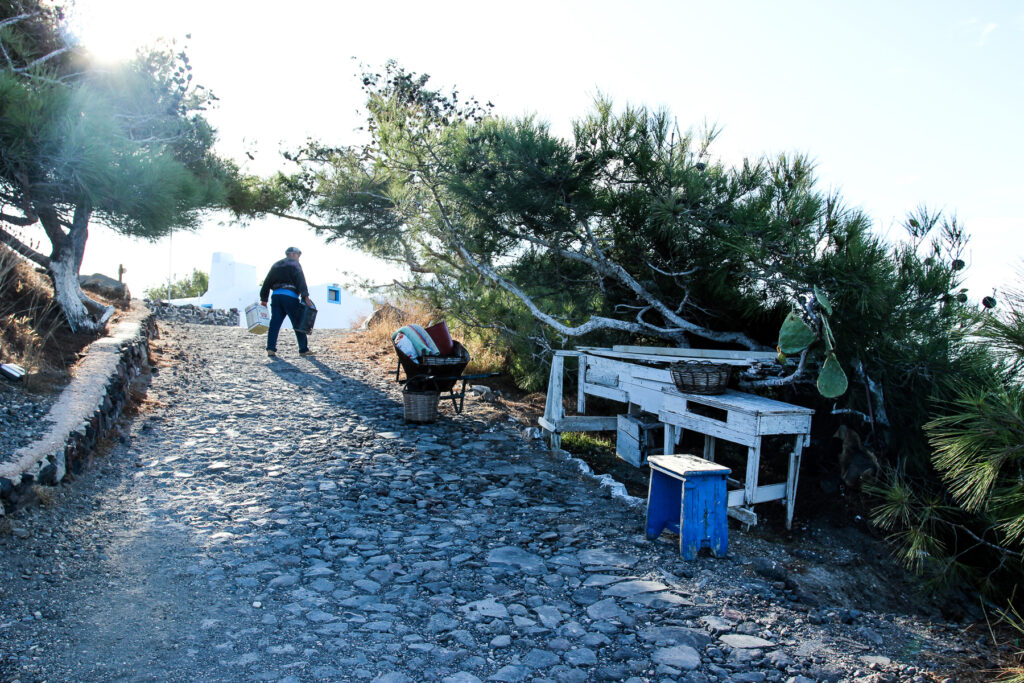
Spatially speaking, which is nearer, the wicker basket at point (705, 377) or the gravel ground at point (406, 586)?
the gravel ground at point (406, 586)

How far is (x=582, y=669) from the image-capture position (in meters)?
3.08

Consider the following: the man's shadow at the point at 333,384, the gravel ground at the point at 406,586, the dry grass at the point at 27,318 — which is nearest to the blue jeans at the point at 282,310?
the man's shadow at the point at 333,384

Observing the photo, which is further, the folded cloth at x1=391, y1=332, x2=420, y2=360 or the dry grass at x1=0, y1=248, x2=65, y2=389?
the folded cloth at x1=391, y1=332, x2=420, y2=360

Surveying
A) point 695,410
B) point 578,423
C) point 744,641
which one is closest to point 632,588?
point 744,641

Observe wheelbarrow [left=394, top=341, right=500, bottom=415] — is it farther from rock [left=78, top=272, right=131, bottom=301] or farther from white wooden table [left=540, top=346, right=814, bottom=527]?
rock [left=78, top=272, right=131, bottom=301]

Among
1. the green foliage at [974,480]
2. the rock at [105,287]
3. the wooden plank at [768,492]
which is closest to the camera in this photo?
the green foliage at [974,480]

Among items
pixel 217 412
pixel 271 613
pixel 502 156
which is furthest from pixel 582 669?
pixel 217 412

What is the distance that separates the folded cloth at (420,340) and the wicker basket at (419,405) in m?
0.42

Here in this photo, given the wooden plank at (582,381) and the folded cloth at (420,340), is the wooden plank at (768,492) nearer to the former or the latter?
the wooden plank at (582,381)

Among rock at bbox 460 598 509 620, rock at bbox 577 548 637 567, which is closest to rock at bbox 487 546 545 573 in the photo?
rock at bbox 577 548 637 567

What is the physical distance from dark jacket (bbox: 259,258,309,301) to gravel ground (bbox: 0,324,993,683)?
487 cm

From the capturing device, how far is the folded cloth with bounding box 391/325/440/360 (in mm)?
7715

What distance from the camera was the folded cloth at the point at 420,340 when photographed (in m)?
7.71

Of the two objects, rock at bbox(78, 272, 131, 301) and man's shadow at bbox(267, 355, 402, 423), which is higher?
rock at bbox(78, 272, 131, 301)
